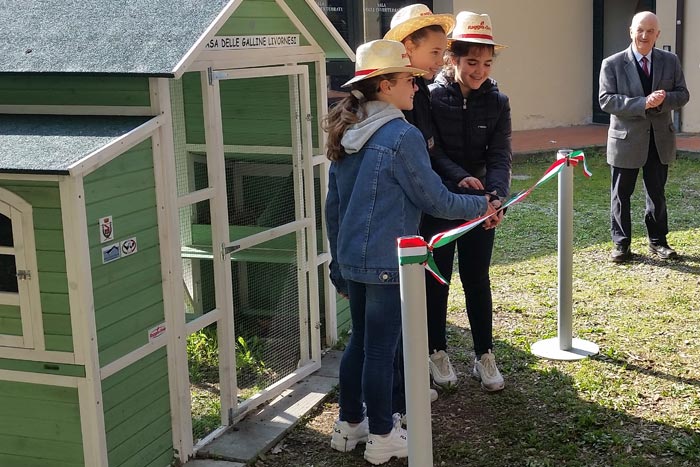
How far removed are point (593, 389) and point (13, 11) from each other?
3.51 m

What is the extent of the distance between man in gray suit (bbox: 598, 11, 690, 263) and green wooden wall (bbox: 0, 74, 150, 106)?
4.44 metres

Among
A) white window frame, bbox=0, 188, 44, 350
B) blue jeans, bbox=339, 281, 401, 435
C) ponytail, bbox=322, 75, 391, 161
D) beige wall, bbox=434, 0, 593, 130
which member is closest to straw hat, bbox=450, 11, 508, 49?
ponytail, bbox=322, 75, 391, 161

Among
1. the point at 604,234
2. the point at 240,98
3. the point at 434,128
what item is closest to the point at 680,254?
the point at 604,234

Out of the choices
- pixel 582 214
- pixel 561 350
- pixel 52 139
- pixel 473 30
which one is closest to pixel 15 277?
pixel 52 139

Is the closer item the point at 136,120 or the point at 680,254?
the point at 136,120

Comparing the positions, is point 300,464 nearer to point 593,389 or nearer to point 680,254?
point 593,389

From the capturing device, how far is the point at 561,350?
5.68m

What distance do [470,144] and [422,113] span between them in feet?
1.13

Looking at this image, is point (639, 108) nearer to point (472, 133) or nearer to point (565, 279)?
point (565, 279)

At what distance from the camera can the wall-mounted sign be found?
445 centimetres

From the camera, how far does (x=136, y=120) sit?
3.94m

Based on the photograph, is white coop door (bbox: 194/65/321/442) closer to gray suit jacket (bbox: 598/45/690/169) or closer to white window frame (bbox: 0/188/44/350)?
white window frame (bbox: 0/188/44/350)

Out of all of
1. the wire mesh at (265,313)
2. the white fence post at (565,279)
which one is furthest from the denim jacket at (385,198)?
the white fence post at (565,279)

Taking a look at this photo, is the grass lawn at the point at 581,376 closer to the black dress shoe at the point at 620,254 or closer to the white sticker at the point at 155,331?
the black dress shoe at the point at 620,254
